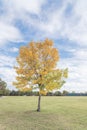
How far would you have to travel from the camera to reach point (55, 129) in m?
15.8

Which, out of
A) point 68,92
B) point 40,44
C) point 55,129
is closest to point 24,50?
point 40,44

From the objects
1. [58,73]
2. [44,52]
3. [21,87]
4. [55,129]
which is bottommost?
[55,129]

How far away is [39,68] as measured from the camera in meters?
25.1

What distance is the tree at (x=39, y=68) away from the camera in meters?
24.8

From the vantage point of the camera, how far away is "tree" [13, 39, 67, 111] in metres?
24.8

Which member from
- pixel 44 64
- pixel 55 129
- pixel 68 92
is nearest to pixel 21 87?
pixel 44 64

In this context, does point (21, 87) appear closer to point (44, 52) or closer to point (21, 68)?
point (21, 68)

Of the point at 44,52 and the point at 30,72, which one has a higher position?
the point at 44,52

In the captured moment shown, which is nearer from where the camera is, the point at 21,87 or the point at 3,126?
the point at 3,126

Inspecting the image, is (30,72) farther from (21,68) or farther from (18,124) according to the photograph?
(18,124)

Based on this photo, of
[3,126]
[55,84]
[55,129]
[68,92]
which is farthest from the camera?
[68,92]

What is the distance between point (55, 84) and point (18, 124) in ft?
26.8

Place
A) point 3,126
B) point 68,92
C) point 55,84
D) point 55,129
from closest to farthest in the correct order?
1. point 55,129
2. point 3,126
3. point 55,84
4. point 68,92

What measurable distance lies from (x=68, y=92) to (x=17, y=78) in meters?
77.1
